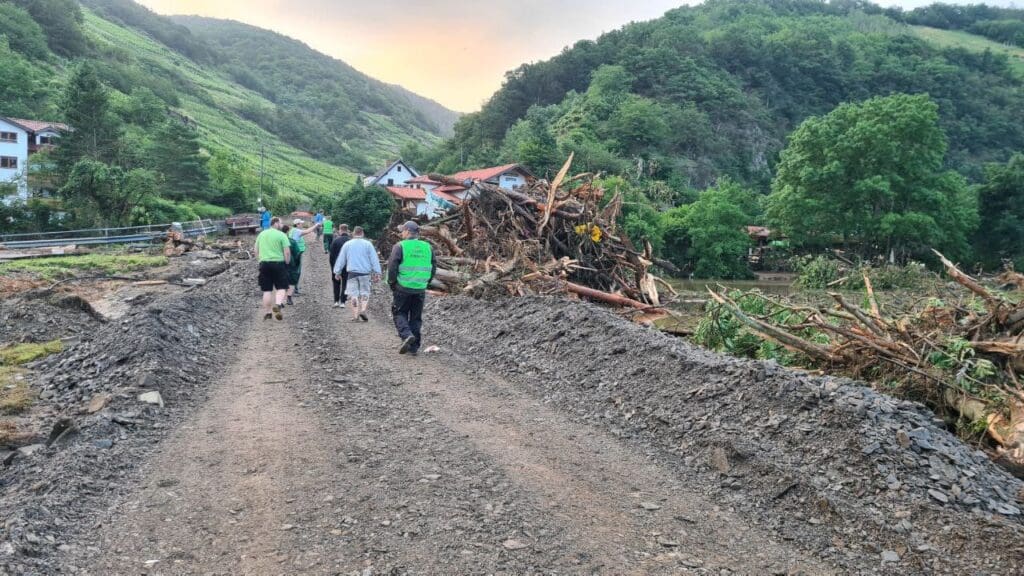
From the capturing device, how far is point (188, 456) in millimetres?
5164

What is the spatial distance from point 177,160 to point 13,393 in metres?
49.4

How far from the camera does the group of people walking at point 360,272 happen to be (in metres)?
9.20

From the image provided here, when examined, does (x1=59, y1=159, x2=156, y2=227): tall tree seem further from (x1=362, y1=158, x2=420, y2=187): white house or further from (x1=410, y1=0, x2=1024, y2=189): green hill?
(x1=362, y1=158, x2=420, y2=187): white house

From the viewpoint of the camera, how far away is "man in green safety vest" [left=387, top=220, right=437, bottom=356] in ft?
30.1

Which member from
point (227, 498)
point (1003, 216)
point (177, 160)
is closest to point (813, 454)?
point (227, 498)

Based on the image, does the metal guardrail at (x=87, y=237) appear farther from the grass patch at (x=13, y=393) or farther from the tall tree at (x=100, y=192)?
the grass patch at (x=13, y=393)

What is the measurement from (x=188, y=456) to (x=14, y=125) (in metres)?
60.6

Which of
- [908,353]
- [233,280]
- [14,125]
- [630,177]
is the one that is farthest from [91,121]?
[908,353]

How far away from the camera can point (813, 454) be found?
526cm

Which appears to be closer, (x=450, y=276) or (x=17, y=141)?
(x=450, y=276)

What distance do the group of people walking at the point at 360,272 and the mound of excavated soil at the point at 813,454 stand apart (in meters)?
2.01

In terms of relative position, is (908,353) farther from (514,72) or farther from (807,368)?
(514,72)

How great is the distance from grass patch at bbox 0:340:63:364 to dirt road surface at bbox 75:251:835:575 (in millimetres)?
4555

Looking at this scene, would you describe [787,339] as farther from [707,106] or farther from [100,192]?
[707,106]
